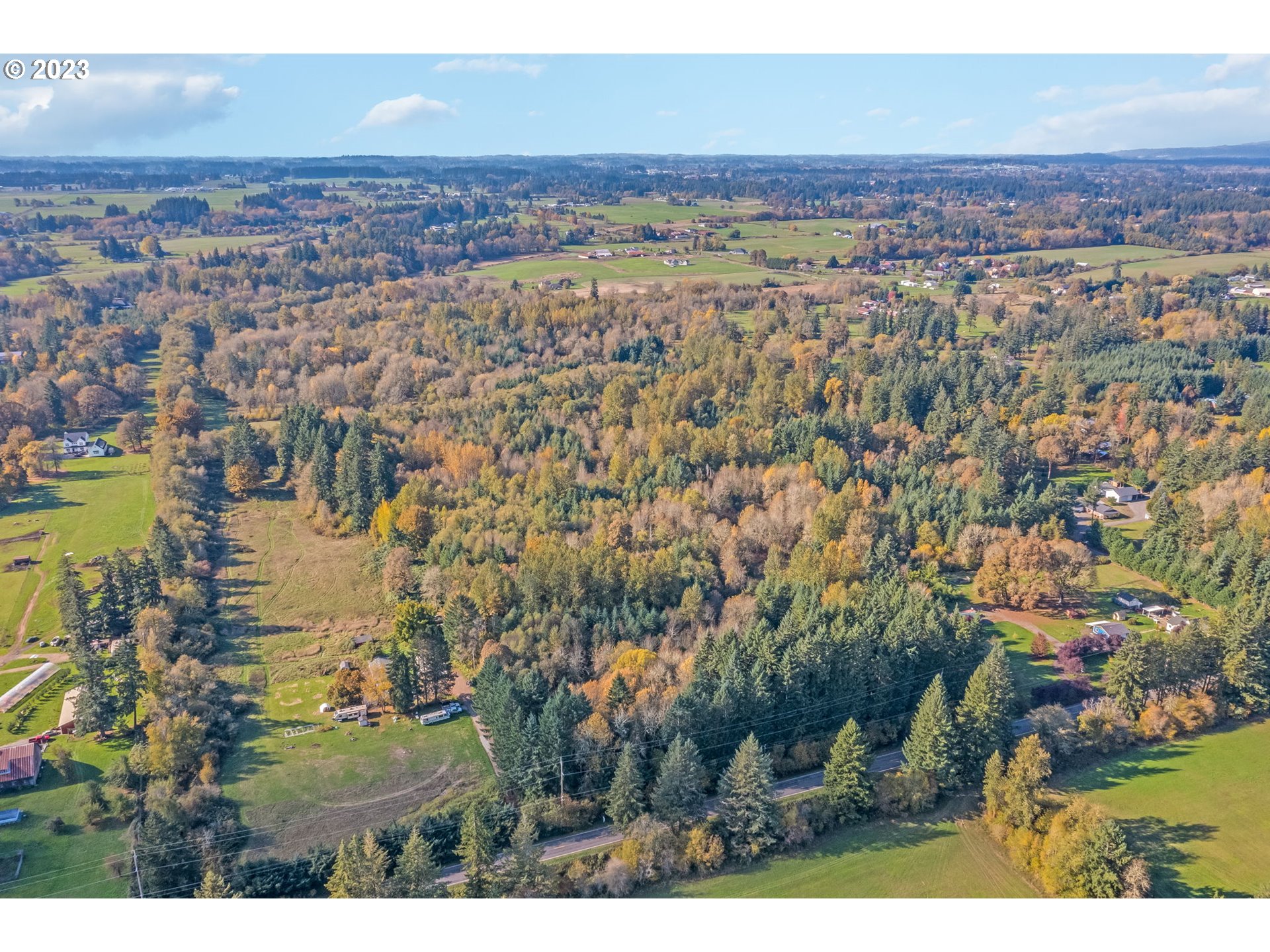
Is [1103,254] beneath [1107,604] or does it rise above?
above

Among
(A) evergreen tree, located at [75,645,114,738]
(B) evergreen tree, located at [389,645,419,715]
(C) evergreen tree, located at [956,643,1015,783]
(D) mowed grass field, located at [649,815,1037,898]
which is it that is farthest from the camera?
(B) evergreen tree, located at [389,645,419,715]

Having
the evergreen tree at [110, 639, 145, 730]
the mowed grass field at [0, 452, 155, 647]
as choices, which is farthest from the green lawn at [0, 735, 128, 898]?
the mowed grass field at [0, 452, 155, 647]

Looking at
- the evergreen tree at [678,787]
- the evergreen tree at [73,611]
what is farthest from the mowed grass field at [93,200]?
the evergreen tree at [678,787]

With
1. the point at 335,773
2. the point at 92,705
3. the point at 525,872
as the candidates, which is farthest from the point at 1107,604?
the point at 92,705

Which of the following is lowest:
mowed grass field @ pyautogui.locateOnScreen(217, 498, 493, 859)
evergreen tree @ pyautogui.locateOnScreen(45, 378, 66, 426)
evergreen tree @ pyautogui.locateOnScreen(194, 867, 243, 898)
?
mowed grass field @ pyautogui.locateOnScreen(217, 498, 493, 859)

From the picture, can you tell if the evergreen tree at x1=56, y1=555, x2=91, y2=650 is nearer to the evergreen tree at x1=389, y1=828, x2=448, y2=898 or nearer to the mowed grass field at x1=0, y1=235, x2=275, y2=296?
the evergreen tree at x1=389, y1=828, x2=448, y2=898

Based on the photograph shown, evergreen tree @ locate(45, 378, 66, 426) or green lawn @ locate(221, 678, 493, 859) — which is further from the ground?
evergreen tree @ locate(45, 378, 66, 426)

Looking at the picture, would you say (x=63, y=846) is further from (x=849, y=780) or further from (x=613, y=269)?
(x=613, y=269)
